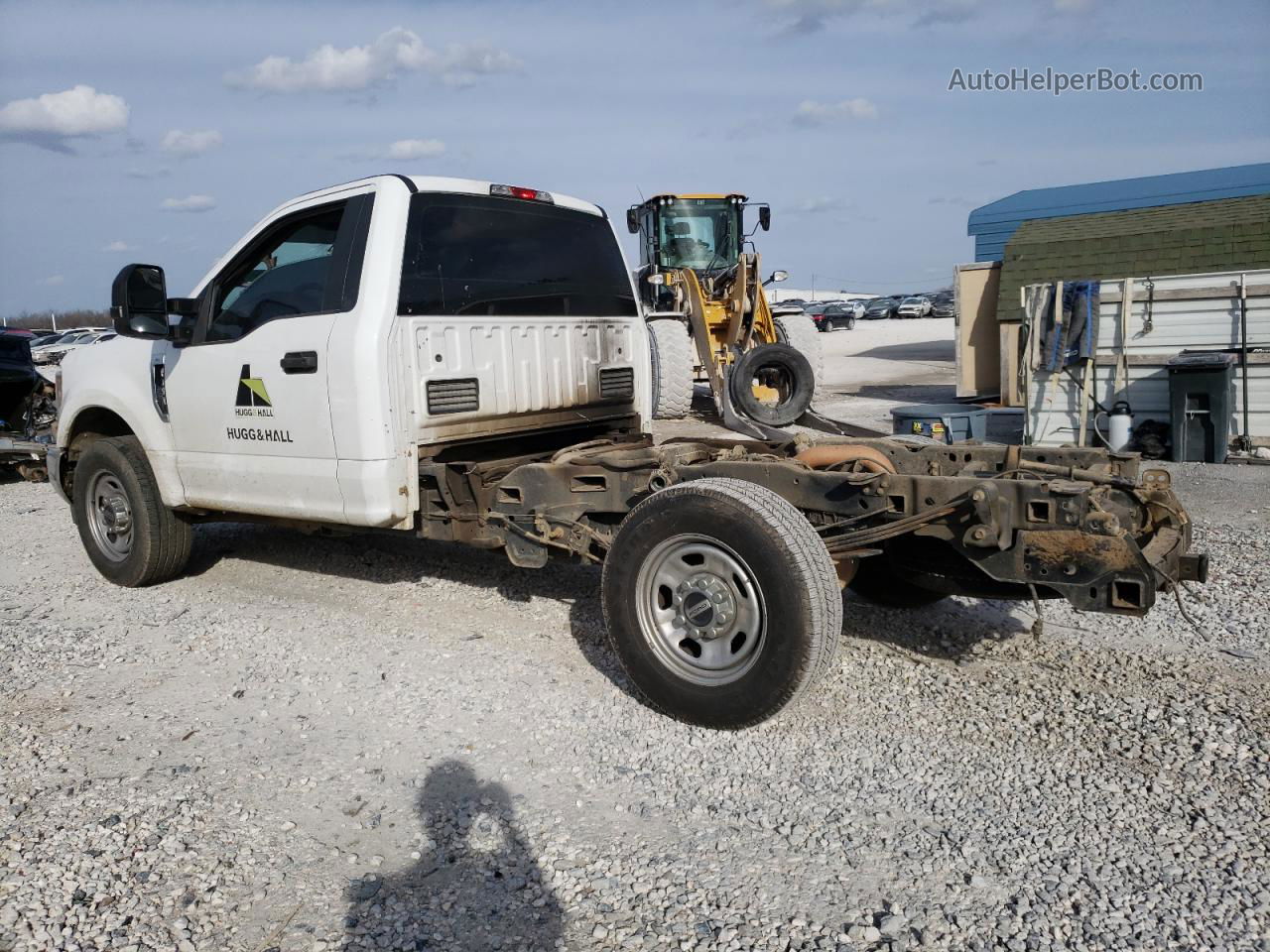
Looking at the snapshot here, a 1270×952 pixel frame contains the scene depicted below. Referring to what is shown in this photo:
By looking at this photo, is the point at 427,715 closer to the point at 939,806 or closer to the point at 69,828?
the point at 69,828

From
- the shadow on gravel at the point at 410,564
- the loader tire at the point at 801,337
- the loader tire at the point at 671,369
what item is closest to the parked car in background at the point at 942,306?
the loader tire at the point at 801,337

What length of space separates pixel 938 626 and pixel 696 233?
12.3m

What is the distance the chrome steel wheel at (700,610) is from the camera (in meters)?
3.88

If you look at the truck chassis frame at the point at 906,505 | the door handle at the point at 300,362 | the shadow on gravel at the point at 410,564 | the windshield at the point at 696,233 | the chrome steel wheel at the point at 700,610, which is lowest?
the shadow on gravel at the point at 410,564

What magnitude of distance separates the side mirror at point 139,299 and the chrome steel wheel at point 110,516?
1259 mm

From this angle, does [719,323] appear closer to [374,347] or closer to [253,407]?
[253,407]

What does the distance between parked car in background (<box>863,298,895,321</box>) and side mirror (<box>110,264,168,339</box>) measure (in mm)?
57971

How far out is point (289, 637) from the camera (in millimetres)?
5367

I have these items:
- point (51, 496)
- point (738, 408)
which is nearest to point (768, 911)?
point (51, 496)

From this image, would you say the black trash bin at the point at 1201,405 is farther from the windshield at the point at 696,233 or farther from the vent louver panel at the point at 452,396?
the vent louver panel at the point at 452,396

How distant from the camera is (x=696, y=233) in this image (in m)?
16.4

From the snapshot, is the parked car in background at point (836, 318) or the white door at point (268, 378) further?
the parked car in background at point (836, 318)

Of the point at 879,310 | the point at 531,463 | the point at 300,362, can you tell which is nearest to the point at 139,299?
the point at 300,362

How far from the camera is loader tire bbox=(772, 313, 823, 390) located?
15188 mm
